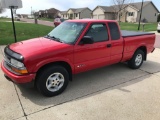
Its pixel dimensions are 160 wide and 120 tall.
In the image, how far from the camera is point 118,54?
5.33 metres

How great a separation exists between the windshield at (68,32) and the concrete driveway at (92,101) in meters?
1.30

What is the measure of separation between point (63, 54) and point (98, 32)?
4.33 ft

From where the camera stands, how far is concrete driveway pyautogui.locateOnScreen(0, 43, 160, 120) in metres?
3.44

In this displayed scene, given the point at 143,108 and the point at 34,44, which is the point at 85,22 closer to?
the point at 34,44

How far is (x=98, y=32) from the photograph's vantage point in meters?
4.78

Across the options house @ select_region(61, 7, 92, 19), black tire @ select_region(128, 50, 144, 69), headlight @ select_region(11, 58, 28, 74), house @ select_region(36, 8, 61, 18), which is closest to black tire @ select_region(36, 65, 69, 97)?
headlight @ select_region(11, 58, 28, 74)

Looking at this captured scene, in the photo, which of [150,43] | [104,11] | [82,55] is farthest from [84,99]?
[104,11]

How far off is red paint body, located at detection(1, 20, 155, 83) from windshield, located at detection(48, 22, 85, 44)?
141 millimetres

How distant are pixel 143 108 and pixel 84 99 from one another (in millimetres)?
1303

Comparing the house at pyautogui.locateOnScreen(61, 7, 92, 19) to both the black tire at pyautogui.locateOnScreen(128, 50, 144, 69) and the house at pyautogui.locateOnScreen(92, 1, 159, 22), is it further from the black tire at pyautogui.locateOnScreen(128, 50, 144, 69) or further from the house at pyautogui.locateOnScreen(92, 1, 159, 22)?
the black tire at pyautogui.locateOnScreen(128, 50, 144, 69)

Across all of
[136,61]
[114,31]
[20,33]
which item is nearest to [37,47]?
[114,31]

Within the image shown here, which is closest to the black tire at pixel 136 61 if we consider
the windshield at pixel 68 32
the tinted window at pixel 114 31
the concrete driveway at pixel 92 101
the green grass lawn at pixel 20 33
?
the concrete driveway at pixel 92 101

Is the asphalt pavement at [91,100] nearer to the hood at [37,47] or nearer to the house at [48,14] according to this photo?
the hood at [37,47]

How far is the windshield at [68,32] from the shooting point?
172 inches
